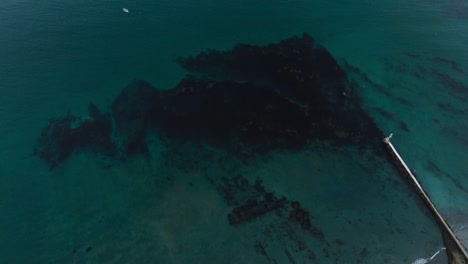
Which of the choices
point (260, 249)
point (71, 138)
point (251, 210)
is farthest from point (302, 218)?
point (71, 138)

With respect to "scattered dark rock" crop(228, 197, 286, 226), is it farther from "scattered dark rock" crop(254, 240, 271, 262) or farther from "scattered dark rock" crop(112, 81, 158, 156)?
"scattered dark rock" crop(112, 81, 158, 156)

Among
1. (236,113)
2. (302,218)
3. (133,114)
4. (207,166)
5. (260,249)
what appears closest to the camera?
(260,249)

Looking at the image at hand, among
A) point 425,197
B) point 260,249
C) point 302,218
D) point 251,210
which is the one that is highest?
point 425,197

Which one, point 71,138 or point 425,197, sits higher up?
point 425,197

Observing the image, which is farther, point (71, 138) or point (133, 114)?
point (133, 114)

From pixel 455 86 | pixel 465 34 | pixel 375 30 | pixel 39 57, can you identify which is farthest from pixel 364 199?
pixel 39 57

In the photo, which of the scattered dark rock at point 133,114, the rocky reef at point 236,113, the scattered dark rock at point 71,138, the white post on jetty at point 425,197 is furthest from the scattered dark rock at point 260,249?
the scattered dark rock at point 71,138

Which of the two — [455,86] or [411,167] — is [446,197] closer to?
[411,167]

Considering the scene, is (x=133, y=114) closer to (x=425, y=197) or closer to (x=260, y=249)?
(x=260, y=249)
